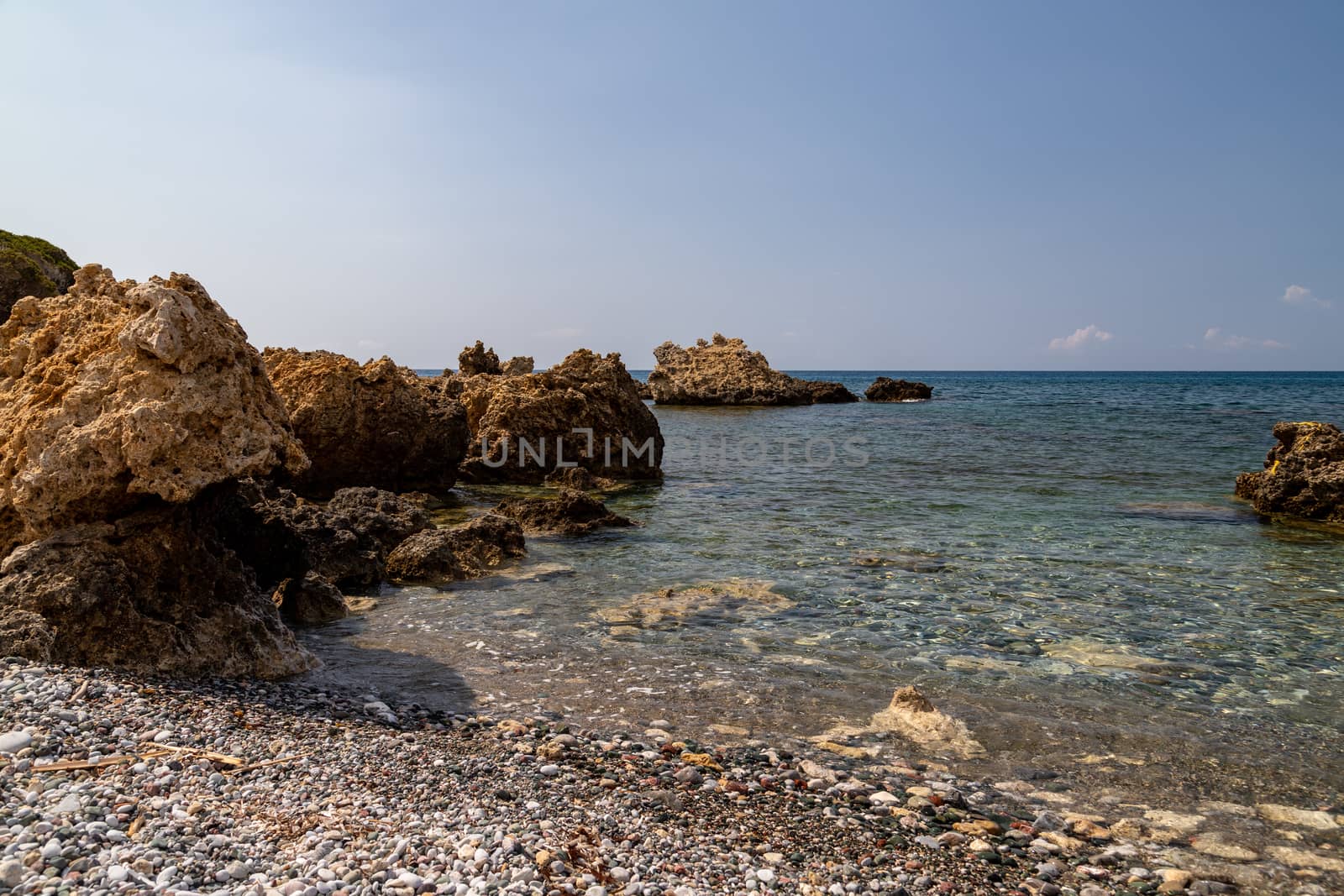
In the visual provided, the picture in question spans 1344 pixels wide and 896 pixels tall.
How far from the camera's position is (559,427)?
2045 centimetres

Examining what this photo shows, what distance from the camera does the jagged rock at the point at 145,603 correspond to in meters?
5.46

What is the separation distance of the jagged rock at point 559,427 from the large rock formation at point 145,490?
1321 centimetres

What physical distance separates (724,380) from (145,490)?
55.5 m

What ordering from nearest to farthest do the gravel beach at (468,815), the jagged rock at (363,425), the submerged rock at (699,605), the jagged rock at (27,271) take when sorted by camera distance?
the gravel beach at (468,815) < the submerged rock at (699,605) < the jagged rock at (27,271) < the jagged rock at (363,425)

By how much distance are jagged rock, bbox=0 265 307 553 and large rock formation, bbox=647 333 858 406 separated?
54190mm

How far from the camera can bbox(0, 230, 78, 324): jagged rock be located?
14.7m

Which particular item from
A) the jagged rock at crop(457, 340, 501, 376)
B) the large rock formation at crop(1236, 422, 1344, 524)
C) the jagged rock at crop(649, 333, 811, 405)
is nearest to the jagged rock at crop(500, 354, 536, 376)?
the jagged rock at crop(457, 340, 501, 376)

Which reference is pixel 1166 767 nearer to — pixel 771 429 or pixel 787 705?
pixel 787 705

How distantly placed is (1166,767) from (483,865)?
447cm

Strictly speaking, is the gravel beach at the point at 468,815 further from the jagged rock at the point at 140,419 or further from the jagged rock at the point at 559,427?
the jagged rock at the point at 559,427

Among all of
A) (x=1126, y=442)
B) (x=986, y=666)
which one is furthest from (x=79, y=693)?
(x=1126, y=442)

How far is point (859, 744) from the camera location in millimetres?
5559

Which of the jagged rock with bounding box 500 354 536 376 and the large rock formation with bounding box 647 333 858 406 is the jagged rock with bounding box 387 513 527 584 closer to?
the jagged rock with bounding box 500 354 536 376

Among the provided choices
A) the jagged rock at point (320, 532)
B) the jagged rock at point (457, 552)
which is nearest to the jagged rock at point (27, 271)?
the jagged rock at point (320, 532)
